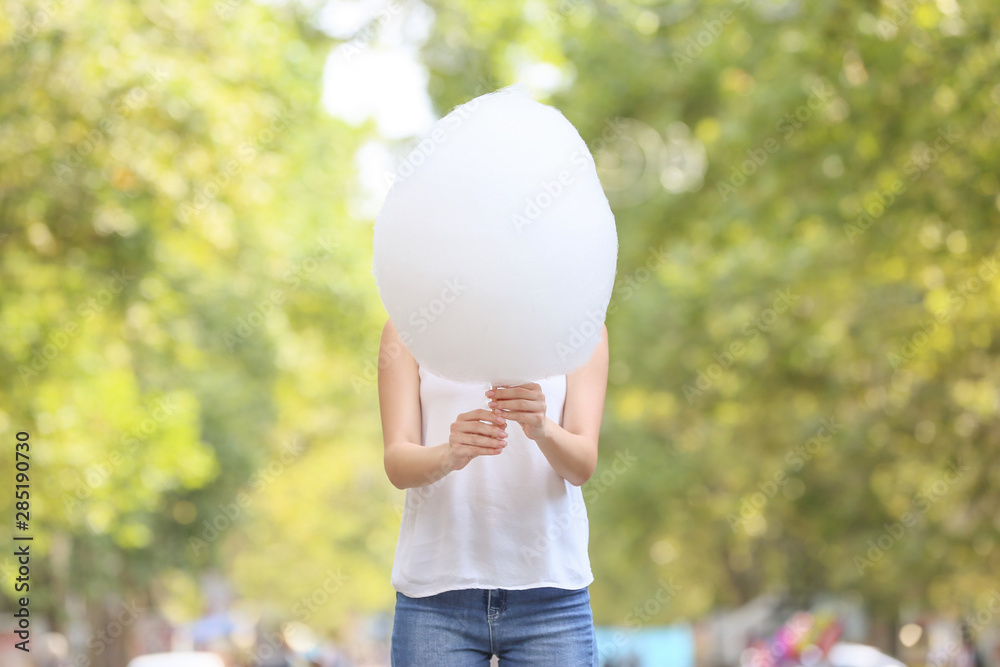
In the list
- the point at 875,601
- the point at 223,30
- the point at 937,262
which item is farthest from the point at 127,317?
the point at 875,601

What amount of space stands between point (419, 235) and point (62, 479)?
969 cm

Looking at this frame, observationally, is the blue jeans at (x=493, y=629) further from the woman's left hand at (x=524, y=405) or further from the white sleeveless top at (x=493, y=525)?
the woman's left hand at (x=524, y=405)

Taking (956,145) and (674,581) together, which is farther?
(674,581)

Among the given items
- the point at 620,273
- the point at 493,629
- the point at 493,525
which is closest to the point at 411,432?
the point at 493,525

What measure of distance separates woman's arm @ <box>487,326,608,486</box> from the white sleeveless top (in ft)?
0.17

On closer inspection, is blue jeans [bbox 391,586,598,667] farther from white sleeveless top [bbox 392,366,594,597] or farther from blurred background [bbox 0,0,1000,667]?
blurred background [bbox 0,0,1000,667]

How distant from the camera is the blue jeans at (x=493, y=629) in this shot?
7.11 ft

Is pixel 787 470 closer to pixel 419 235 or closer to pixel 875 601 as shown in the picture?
pixel 875 601

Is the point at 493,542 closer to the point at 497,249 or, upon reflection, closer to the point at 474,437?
the point at 474,437

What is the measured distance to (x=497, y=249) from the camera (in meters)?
2.03

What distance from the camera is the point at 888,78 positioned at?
314 inches

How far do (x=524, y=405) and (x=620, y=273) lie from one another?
11348mm

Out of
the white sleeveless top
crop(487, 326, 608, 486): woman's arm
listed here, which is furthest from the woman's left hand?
the white sleeveless top

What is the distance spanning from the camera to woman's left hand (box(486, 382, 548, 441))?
6.77 feet
